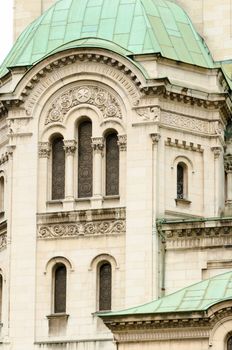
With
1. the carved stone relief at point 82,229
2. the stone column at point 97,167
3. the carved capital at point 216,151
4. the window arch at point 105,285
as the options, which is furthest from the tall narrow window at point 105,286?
the carved capital at point 216,151

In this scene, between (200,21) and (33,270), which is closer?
(33,270)

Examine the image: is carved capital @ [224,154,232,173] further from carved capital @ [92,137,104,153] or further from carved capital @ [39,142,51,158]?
carved capital @ [39,142,51,158]

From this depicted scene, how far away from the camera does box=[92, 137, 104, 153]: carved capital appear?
62.2 m

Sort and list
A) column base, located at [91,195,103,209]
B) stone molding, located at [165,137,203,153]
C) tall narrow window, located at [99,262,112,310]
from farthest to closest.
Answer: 1. stone molding, located at [165,137,203,153]
2. column base, located at [91,195,103,209]
3. tall narrow window, located at [99,262,112,310]

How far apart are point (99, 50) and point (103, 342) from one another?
10.8m

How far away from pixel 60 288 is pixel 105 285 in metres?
1.74

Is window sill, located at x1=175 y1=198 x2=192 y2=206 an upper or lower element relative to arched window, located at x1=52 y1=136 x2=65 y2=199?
lower

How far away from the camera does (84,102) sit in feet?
206

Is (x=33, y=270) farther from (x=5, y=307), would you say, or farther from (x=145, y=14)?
(x=145, y=14)

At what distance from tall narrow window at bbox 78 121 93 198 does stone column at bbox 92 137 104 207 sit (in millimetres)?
288

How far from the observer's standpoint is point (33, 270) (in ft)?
202

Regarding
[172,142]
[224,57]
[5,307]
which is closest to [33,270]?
[5,307]

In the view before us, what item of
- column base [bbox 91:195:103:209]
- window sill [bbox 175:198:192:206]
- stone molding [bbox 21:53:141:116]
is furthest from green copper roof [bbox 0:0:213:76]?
column base [bbox 91:195:103:209]

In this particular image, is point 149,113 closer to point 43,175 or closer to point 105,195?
point 105,195
